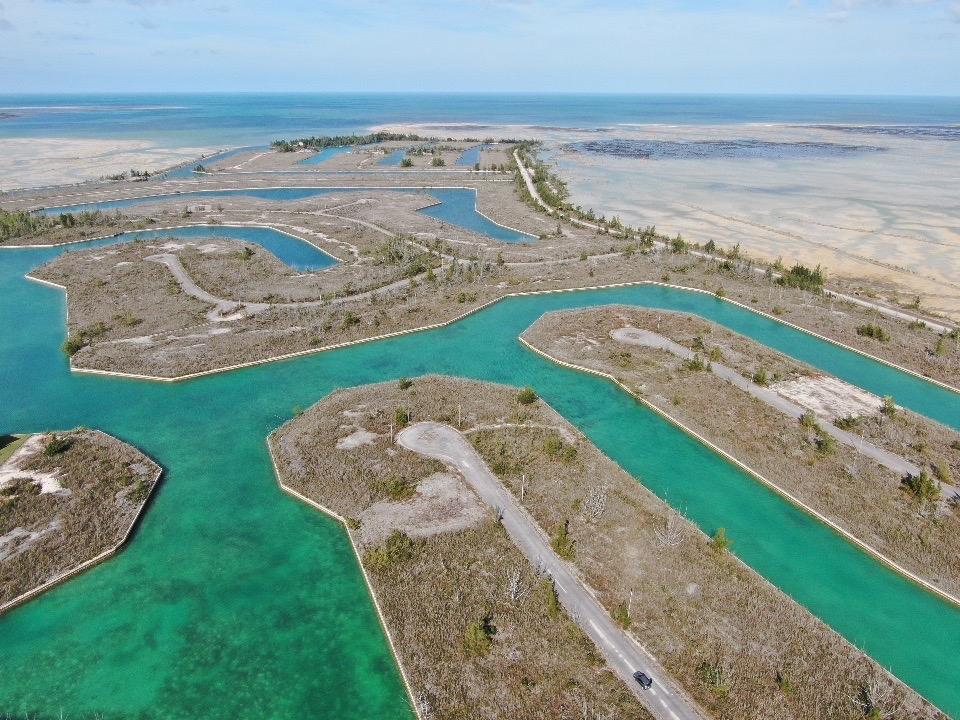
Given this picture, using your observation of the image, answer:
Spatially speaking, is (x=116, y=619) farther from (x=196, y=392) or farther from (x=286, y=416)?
(x=196, y=392)

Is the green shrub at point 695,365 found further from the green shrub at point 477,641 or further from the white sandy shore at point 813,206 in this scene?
the white sandy shore at point 813,206

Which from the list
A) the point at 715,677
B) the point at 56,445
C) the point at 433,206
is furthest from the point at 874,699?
the point at 433,206

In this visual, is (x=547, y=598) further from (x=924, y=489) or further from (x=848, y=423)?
(x=848, y=423)

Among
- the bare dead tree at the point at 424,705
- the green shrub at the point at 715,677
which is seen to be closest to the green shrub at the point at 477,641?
the bare dead tree at the point at 424,705

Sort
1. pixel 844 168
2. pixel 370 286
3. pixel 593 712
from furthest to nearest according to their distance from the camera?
pixel 844 168 < pixel 370 286 < pixel 593 712

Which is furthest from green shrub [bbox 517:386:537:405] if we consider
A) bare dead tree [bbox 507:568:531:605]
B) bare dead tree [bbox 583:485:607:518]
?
bare dead tree [bbox 507:568:531:605]

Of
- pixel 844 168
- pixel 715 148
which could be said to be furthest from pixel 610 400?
pixel 715 148
